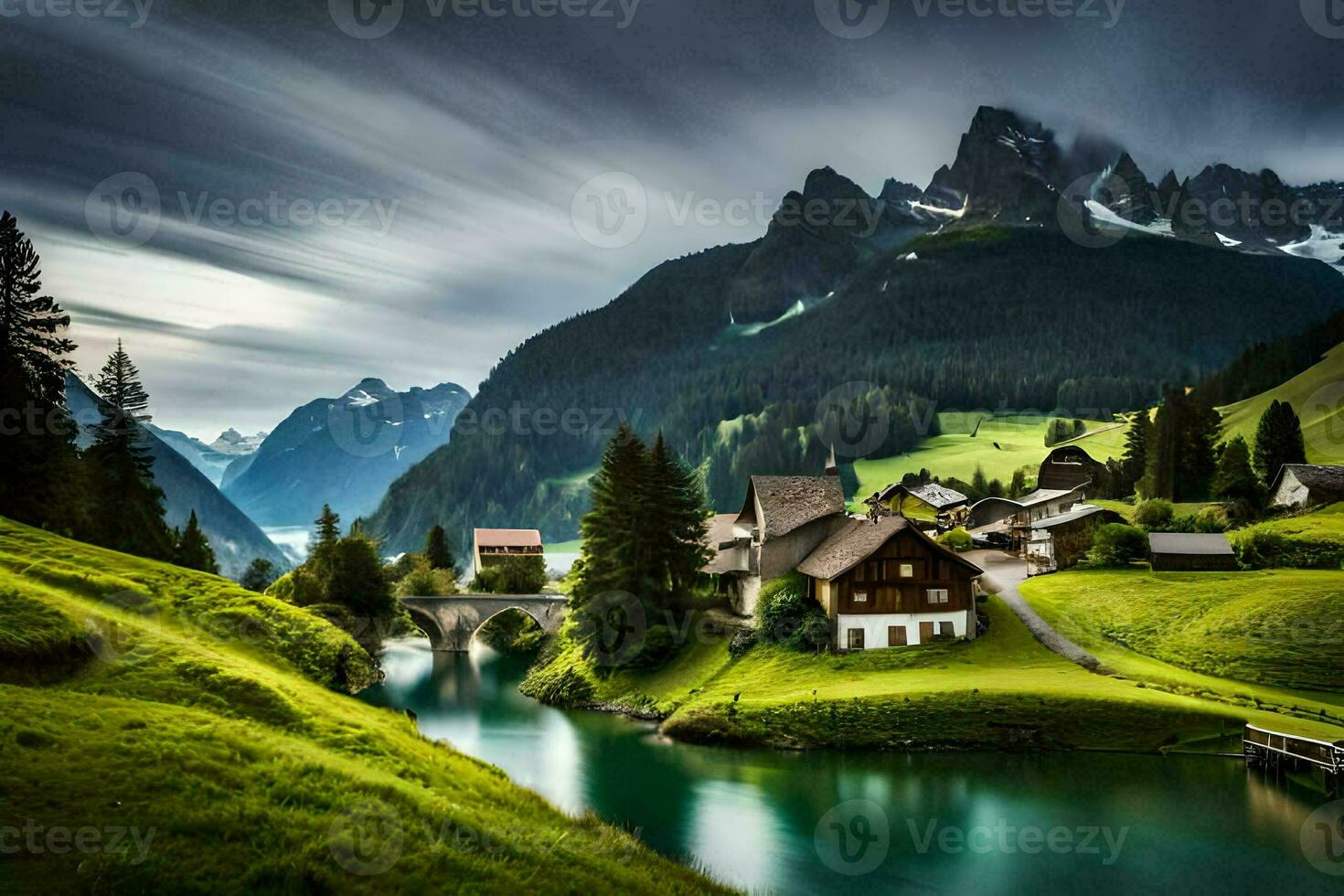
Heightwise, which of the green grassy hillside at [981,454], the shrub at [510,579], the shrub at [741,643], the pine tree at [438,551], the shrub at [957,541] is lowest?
the shrub at [741,643]

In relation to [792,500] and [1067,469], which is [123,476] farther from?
[1067,469]

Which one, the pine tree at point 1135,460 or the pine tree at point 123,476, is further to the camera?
the pine tree at point 1135,460

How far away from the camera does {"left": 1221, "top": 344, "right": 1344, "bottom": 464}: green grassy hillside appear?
95312 millimetres

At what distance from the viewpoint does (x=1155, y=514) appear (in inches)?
2879

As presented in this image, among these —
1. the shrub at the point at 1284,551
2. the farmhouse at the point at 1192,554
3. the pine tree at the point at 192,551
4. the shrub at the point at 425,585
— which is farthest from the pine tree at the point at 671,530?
the shrub at the point at 1284,551

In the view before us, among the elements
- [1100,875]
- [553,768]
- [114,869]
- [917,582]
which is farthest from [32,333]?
[1100,875]

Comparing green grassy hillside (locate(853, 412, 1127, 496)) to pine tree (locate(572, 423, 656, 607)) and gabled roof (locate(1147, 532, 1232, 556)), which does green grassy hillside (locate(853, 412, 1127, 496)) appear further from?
pine tree (locate(572, 423, 656, 607))

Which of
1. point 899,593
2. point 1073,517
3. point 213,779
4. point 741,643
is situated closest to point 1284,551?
point 1073,517

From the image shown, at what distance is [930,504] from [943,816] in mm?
80442

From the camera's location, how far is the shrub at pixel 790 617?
181 ft

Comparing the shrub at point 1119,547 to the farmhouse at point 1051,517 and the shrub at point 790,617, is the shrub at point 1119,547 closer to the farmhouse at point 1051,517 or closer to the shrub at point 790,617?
the farmhouse at point 1051,517

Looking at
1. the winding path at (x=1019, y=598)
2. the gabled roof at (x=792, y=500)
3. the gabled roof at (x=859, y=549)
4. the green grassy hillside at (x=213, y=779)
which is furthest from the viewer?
the gabled roof at (x=792, y=500)

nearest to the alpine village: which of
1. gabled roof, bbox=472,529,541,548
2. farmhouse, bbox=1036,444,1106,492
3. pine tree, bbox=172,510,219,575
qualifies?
pine tree, bbox=172,510,219,575

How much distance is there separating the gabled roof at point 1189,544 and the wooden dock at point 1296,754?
82.2ft
